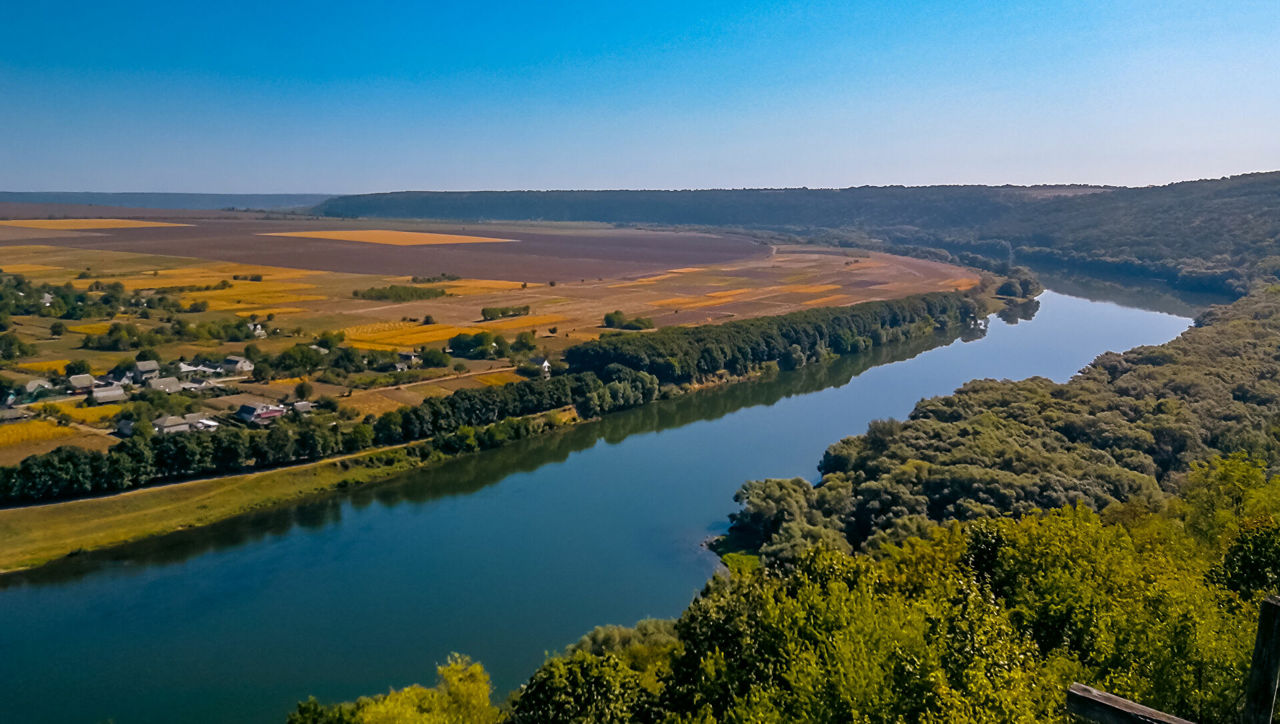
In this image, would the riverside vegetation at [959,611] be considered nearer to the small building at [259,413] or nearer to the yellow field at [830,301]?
the small building at [259,413]

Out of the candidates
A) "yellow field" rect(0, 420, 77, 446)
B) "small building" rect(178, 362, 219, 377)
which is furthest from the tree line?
"yellow field" rect(0, 420, 77, 446)

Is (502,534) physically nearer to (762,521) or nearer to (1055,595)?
(762,521)

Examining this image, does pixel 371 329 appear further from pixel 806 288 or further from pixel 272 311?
pixel 806 288

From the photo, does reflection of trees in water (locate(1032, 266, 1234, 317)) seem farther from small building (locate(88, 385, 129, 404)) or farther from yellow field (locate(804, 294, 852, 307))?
small building (locate(88, 385, 129, 404))

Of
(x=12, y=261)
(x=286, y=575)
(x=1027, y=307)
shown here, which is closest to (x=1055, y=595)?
(x=286, y=575)

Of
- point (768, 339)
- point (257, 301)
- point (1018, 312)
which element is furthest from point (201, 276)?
point (1018, 312)
